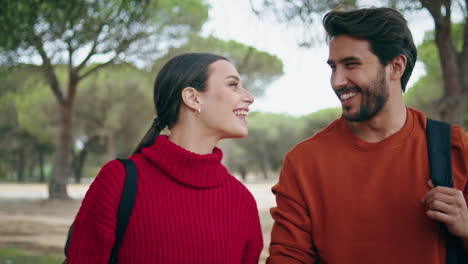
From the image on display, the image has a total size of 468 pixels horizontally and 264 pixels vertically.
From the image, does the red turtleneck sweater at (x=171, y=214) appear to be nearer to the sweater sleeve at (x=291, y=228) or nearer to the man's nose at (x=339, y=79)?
the sweater sleeve at (x=291, y=228)

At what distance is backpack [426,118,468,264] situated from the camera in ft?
6.49

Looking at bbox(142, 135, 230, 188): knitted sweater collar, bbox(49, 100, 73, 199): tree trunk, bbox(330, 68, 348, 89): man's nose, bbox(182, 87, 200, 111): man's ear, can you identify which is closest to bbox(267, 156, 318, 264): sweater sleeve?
bbox(142, 135, 230, 188): knitted sweater collar

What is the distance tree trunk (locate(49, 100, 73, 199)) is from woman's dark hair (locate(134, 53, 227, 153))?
15.6 metres

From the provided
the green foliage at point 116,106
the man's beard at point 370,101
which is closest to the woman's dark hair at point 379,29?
the man's beard at point 370,101

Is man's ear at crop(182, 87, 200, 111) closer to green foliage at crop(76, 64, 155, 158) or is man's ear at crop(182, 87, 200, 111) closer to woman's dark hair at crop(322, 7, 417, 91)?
woman's dark hair at crop(322, 7, 417, 91)

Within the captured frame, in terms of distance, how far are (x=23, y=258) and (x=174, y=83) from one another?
531 centimetres

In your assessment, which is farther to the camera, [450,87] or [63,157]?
[63,157]

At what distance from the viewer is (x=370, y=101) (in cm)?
215

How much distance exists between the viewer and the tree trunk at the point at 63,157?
17031 mm

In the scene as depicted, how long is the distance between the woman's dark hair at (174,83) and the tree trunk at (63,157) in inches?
613

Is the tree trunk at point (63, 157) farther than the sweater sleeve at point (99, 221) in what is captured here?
Yes

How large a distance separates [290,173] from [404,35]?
83cm

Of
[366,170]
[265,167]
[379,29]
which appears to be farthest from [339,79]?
[265,167]

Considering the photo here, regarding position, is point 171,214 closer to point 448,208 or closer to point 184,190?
point 184,190
